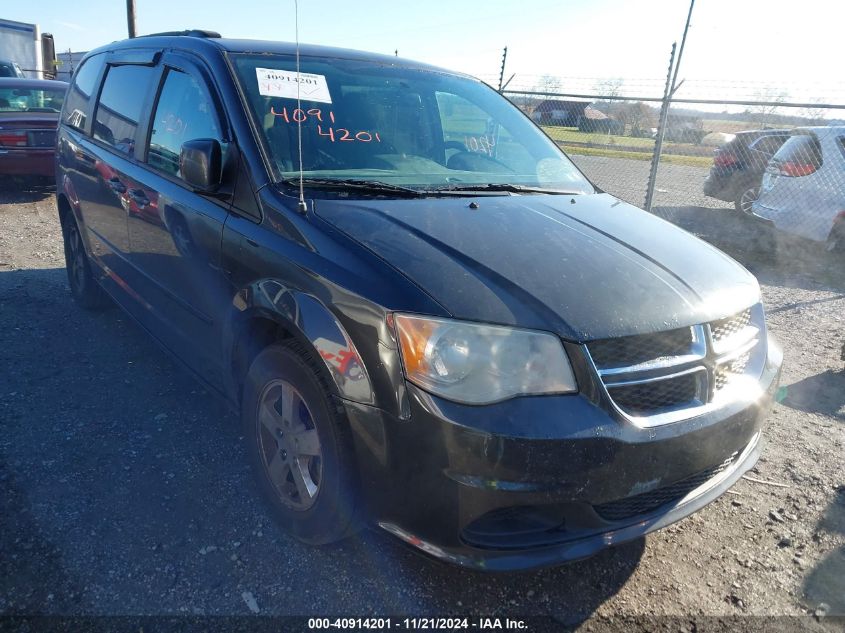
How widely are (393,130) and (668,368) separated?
5.64ft

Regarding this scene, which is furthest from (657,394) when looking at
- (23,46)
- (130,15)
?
(23,46)

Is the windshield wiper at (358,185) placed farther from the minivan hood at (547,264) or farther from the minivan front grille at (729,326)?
the minivan front grille at (729,326)

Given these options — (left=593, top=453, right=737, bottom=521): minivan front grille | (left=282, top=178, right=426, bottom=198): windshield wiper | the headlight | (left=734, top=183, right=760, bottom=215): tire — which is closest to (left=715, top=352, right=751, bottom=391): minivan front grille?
(left=593, top=453, right=737, bottom=521): minivan front grille

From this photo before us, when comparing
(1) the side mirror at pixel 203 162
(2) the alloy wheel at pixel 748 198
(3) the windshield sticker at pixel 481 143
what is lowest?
(2) the alloy wheel at pixel 748 198

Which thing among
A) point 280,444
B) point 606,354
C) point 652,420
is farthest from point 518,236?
point 280,444

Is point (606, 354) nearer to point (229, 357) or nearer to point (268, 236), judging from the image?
point (268, 236)

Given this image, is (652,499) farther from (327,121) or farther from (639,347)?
(327,121)

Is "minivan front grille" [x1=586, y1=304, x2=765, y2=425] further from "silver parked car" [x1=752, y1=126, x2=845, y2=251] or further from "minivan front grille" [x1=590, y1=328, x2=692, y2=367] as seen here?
"silver parked car" [x1=752, y1=126, x2=845, y2=251]

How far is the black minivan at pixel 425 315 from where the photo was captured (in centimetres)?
186

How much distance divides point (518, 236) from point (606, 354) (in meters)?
0.64

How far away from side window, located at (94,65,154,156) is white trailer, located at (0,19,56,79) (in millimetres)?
17254

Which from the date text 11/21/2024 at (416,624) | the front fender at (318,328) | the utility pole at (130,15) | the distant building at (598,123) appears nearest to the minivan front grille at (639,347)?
the front fender at (318,328)

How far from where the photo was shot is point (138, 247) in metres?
3.43

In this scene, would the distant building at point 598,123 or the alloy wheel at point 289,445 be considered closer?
the alloy wheel at point 289,445
